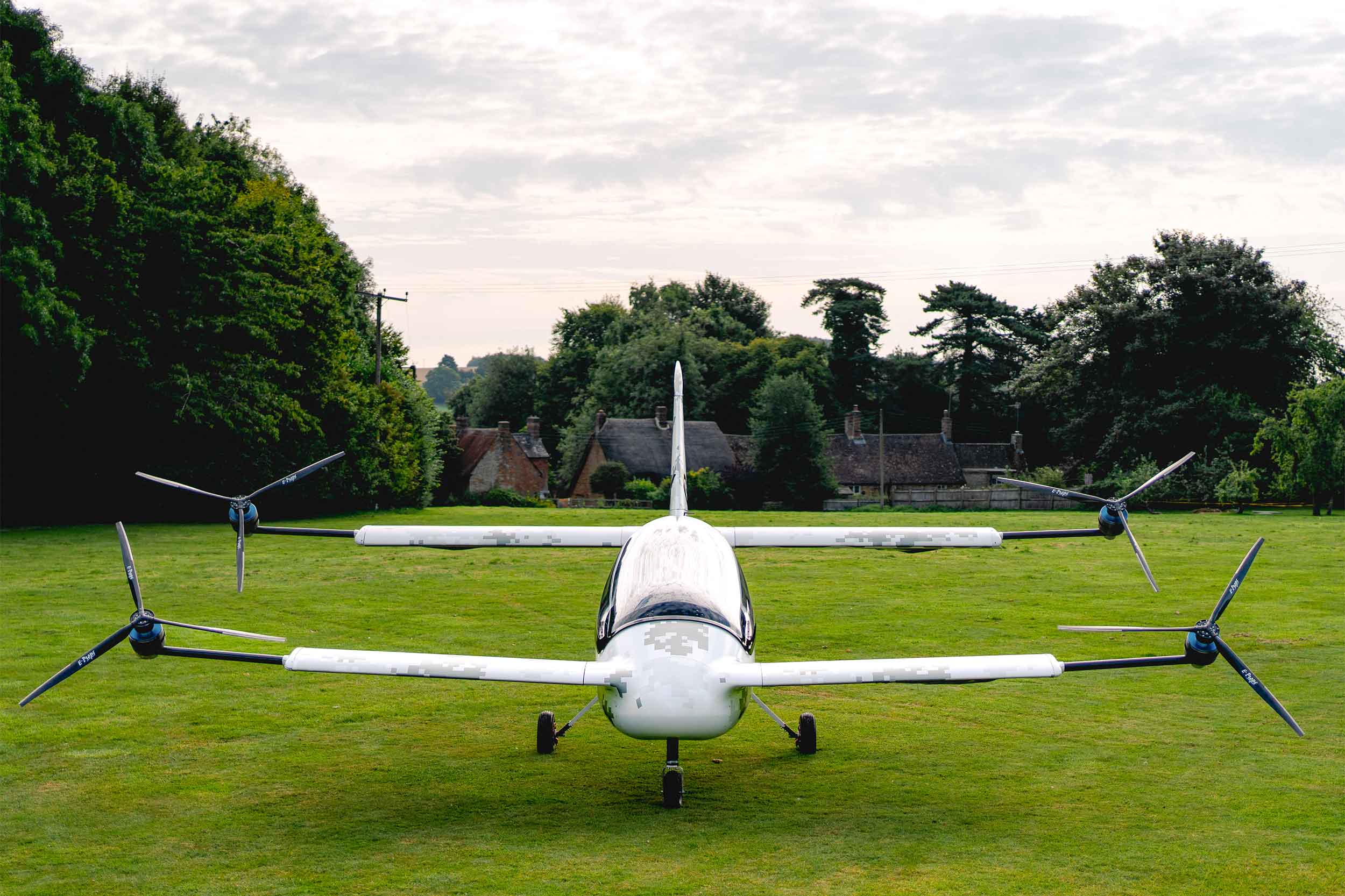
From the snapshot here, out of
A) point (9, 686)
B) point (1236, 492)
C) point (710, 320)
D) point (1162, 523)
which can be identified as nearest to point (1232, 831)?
point (9, 686)

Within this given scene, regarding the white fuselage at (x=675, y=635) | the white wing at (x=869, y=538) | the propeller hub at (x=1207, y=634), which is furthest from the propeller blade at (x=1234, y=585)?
the white fuselage at (x=675, y=635)

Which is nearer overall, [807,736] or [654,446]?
[807,736]

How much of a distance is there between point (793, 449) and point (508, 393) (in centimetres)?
5985

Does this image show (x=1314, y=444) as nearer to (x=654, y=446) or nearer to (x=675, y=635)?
(x=654, y=446)

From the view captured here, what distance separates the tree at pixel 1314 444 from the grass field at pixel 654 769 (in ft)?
143

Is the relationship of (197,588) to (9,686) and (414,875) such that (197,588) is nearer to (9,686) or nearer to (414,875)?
(9,686)

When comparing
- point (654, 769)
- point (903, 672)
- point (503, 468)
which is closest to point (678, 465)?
point (654, 769)

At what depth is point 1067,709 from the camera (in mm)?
18250

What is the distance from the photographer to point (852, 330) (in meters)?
119

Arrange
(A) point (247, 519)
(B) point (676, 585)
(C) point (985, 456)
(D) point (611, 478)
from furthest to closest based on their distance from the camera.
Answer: (C) point (985, 456), (D) point (611, 478), (A) point (247, 519), (B) point (676, 585)

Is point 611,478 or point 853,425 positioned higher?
point 853,425

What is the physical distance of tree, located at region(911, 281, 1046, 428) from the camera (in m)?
115

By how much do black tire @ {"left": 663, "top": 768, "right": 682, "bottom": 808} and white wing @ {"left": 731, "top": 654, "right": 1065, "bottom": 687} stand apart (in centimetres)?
174

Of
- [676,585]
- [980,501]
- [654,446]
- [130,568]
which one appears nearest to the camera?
[130,568]
